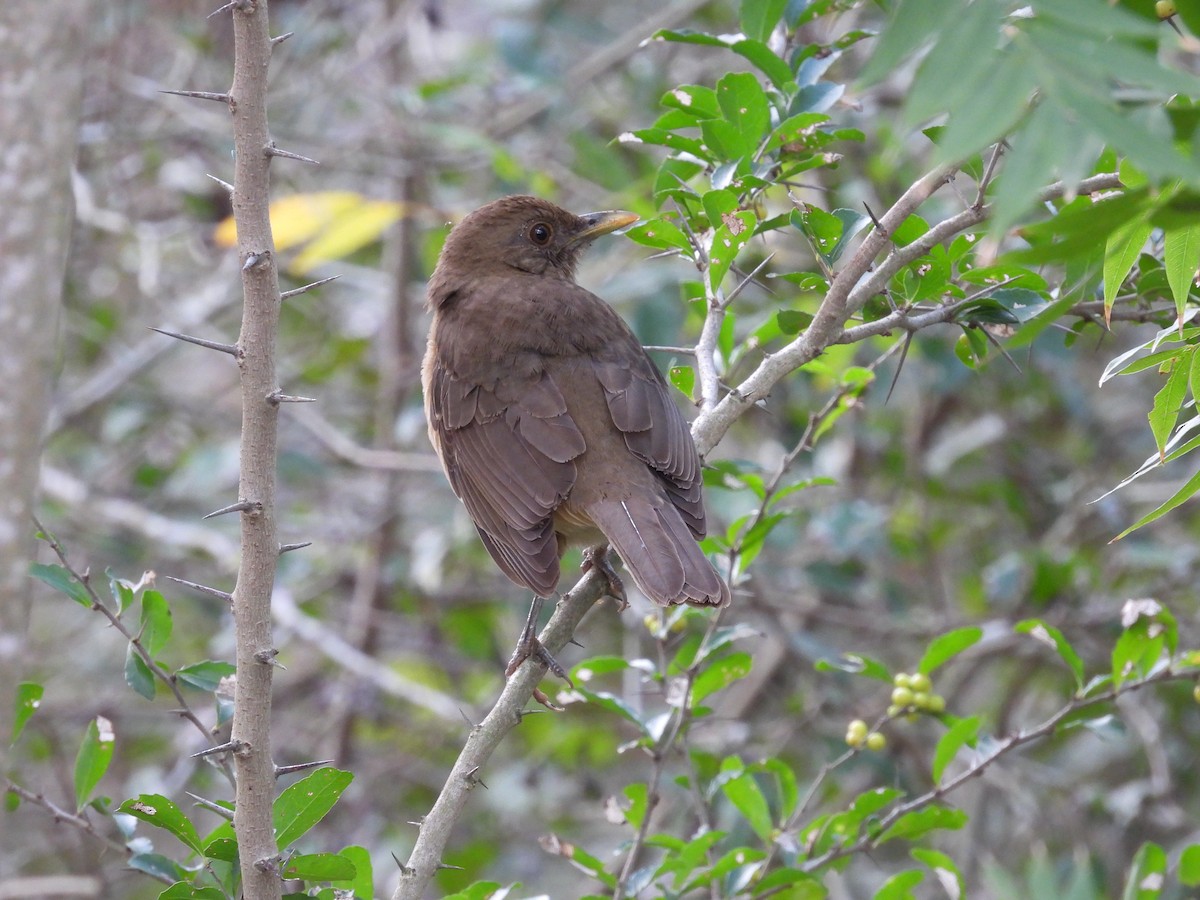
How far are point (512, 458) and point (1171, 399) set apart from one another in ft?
6.90

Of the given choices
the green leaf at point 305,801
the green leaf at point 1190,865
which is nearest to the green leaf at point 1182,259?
the green leaf at point 1190,865

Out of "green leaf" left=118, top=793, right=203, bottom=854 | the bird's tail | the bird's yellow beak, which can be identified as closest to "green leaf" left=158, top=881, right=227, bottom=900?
"green leaf" left=118, top=793, right=203, bottom=854

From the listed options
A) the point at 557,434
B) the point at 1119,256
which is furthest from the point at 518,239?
the point at 1119,256

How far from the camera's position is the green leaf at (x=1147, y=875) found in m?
2.96

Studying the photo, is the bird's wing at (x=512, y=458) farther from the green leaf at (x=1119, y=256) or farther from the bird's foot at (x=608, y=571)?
the green leaf at (x=1119, y=256)

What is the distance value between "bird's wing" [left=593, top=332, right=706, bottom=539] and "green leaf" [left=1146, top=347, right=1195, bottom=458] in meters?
1.29

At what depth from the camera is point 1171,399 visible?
2529 millimetres

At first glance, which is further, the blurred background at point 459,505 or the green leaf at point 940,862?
the blurred background at point 459,505

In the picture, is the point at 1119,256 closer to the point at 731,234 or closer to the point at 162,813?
the point at 731,234

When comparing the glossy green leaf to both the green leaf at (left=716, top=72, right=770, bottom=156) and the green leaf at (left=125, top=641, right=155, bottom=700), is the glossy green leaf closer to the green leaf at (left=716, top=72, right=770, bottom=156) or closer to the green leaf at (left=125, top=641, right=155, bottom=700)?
the green leaf at (left=125, top=641, right=155, bottom=700)

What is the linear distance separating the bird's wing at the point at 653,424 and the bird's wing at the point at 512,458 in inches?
6.6

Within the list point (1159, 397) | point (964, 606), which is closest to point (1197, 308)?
point (1159, 397)

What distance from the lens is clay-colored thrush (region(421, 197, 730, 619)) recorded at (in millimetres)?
3732

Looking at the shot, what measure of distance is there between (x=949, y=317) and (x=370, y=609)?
4.43 m
